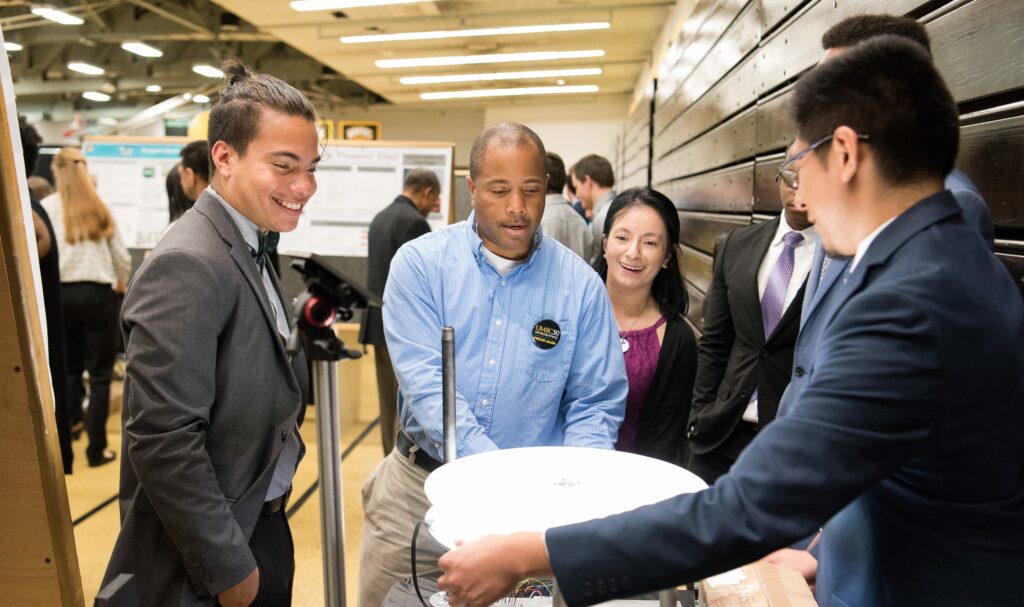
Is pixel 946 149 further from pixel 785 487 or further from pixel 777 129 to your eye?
pixel 777 129

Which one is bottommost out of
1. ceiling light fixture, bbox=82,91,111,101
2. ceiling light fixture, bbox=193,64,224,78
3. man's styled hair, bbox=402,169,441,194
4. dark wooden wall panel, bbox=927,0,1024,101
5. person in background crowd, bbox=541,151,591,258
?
person in background crowd, bbox=541,151,591,258

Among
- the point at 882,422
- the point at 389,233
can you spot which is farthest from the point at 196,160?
the point at 882,422

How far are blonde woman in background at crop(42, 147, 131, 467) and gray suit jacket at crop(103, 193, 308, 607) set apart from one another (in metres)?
3.71

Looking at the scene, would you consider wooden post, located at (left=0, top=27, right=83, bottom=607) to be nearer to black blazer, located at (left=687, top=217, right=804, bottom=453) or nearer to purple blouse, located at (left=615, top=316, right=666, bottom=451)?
purple blouse, located at (left=615, top=316, right=666, bottom=451)

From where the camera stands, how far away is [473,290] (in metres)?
1.82

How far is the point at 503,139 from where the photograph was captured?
5.93 feet

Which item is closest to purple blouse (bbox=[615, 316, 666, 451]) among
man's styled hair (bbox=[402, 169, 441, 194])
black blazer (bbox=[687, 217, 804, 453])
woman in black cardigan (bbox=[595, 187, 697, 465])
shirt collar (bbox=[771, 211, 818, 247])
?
woman in black cardigan (bbox=[595, 187, 697, 465])

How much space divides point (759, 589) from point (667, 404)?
96 cm

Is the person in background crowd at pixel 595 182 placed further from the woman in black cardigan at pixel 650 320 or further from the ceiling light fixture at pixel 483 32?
the ceiling light fixture at pixel 483 32

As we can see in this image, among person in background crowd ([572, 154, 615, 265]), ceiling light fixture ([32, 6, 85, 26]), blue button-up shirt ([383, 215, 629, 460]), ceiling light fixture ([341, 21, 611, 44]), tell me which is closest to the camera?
blue button-up shirt ([383, 215, 629, 460])

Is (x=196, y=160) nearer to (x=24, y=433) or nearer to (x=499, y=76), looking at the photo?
(x=24, y=433)

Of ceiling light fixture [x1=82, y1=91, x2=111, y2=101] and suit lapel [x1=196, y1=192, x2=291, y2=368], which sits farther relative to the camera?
ceiling light fixture [x1=82, y1=91, x2=111, y2=101]

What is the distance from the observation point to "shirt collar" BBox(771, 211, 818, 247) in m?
2.00

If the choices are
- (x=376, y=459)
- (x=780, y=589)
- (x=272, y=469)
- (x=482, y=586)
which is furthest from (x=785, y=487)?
(x=376, y=459)
